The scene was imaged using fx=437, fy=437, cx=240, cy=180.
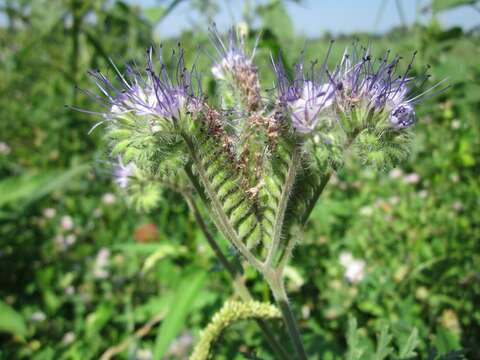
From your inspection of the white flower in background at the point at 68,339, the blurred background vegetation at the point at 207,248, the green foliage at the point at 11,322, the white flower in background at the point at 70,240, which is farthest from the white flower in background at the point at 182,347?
the white flower in background at the point at 70,240

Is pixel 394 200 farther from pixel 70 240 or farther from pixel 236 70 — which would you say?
pixel 70 240

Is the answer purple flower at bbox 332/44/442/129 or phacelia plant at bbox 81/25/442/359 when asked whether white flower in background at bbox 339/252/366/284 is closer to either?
phacelia plant at bbox 81/25/442/359

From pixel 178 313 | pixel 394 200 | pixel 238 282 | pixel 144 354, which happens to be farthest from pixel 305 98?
pixel 394 200

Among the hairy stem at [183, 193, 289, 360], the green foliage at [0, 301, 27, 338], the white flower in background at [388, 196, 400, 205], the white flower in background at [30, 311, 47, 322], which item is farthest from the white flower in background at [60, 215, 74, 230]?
the white flower in background at [388, 196, 400, 205]

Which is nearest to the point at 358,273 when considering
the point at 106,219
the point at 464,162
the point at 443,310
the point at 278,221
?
the point at 443,310

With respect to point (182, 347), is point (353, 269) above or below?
above
